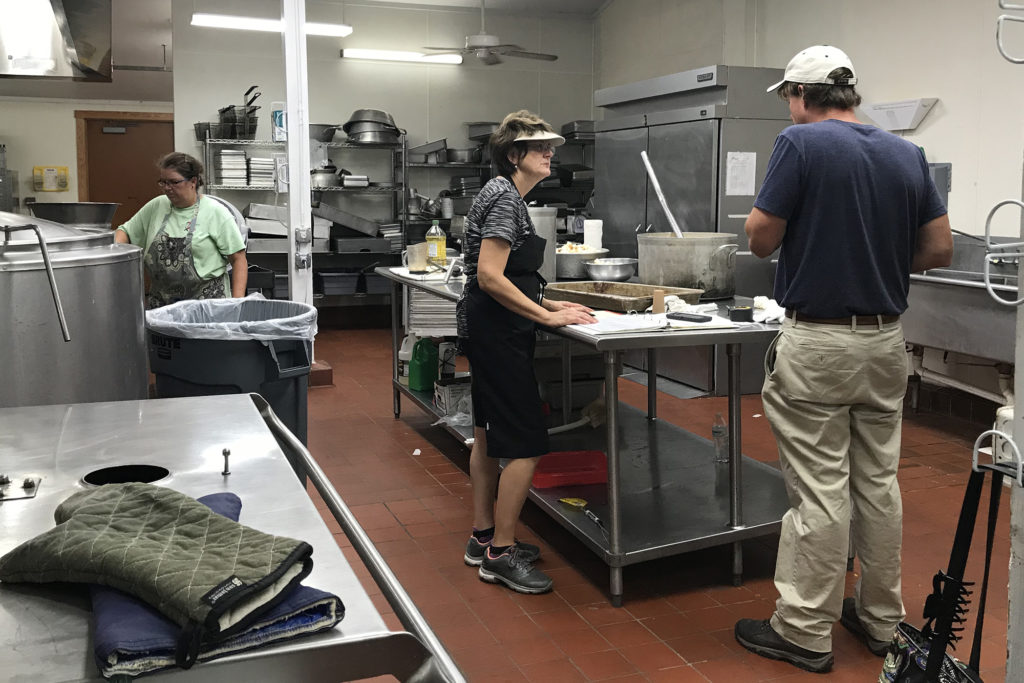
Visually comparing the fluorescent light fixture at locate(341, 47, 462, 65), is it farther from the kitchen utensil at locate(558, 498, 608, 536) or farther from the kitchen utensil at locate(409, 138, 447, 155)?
the kitchen utensil at locate(558, 498, 608, 536)

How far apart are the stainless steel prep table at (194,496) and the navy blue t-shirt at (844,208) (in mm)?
1495

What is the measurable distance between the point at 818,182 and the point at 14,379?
2.33 m

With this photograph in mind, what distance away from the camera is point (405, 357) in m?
5.76

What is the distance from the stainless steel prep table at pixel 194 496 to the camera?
105 cm

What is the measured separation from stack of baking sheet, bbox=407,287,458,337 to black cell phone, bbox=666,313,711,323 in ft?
6.73

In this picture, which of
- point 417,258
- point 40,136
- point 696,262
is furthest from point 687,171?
point 40,136

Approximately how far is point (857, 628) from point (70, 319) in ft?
8.55

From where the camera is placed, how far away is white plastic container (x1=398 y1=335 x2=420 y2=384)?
5.71 metres

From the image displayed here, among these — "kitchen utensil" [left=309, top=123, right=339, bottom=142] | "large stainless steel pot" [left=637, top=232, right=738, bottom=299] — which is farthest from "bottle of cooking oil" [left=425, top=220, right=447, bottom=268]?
"kitchen utensil" [left=309, top=123, right=339, bottom=142]

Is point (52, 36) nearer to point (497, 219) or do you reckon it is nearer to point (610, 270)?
point (497, 219)

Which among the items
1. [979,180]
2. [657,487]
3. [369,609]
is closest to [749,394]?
[979,180]

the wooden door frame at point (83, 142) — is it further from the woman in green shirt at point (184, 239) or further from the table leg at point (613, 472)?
the table leg at point (613, 472)

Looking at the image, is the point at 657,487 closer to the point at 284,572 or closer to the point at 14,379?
the point at 14,379

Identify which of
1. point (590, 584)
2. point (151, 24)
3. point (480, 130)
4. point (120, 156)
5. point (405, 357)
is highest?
point (151, 24)
